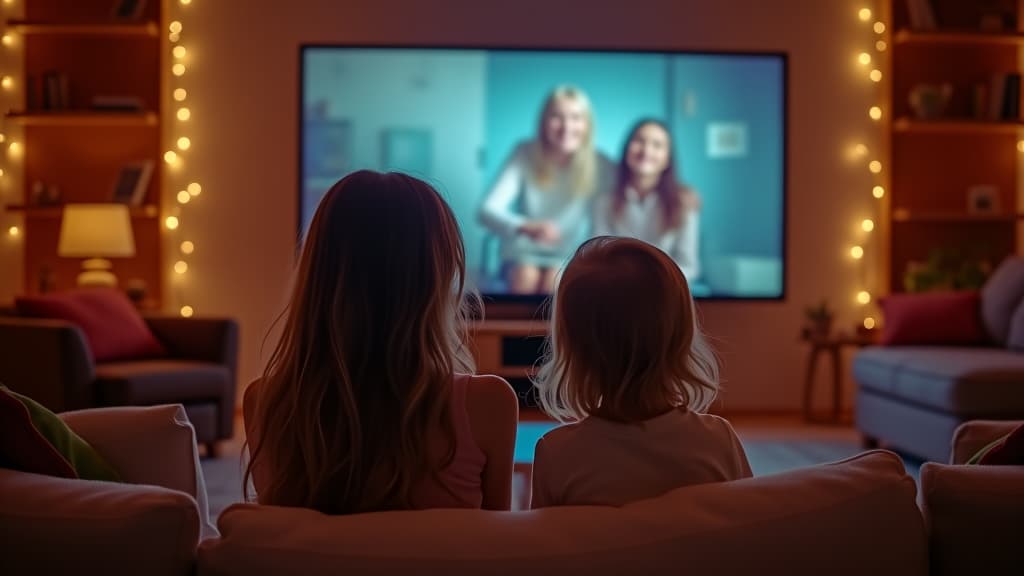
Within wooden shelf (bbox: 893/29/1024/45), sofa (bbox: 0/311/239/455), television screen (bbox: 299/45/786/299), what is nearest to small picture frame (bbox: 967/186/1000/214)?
wooden shelf (bbox: 893/29/1024/45)

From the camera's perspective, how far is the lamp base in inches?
206

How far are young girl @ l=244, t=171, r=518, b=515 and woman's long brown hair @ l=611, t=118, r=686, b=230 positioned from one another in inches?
178

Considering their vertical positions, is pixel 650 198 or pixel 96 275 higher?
pixel 650 198

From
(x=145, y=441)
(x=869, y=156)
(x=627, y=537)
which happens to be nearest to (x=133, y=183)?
(x=869, y=156)

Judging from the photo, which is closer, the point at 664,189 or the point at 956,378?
the point at 956,378

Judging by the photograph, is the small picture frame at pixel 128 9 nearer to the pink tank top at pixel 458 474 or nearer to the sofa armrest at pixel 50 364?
the sofa armrest at pixel 50 364

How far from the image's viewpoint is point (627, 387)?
1293mm

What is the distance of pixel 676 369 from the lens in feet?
4.35

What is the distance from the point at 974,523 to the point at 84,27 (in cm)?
544

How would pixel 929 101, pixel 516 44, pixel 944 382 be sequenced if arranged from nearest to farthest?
pixel 944 382 < pixel 929 101 < pixel 516 44

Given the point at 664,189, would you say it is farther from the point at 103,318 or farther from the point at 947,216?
the point at 103,318

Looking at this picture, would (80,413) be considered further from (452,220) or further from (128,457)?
(452,220)

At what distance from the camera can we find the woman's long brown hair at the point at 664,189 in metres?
5.72

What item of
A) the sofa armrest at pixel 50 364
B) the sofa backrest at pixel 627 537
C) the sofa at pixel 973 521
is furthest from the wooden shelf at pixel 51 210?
the sofa at pixel 973 521
